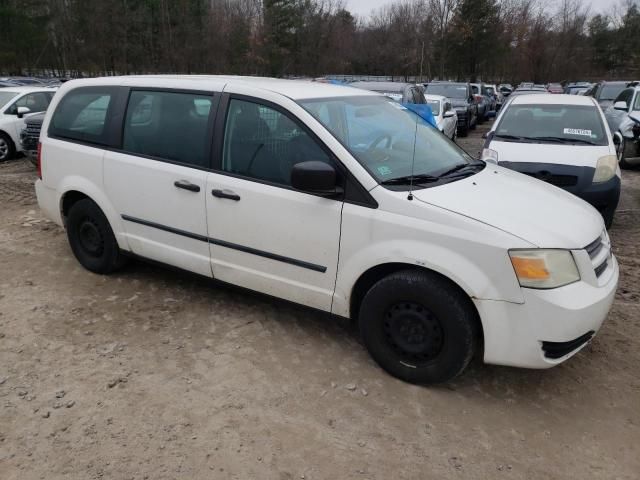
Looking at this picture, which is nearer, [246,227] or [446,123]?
[246,227]

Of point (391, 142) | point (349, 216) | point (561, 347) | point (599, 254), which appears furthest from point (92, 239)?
point (599, 254)

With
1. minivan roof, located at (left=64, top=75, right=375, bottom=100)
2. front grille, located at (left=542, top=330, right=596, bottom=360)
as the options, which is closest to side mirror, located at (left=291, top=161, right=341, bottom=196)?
minivan roof, located at (left=64, top=75, right=375, bottom=100)

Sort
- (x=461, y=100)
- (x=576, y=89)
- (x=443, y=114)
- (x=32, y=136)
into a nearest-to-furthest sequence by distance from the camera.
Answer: (x=32, y=136) < (x=443, y=114) < (x=461, y=100) < (x=576, y=89)

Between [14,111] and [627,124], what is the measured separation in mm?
12863

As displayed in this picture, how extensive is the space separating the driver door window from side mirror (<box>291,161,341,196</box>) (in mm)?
191

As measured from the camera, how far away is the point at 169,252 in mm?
4062

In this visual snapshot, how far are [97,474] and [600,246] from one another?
308 centimetres

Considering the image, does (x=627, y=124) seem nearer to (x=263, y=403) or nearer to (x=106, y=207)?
(x=106, y=207)

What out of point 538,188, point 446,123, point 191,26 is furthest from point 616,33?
point 538,188

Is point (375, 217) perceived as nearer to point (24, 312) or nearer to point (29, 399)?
point (29, 399)

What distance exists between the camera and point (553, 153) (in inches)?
246

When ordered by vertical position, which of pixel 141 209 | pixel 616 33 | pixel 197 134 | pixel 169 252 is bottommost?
pixel 169 252

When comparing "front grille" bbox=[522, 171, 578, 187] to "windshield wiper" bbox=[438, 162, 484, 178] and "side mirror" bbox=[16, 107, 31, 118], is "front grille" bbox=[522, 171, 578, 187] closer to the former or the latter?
"windshield wiper" bbox=[438, 162, 484, 178]

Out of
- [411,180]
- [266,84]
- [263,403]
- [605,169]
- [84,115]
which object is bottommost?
[263,403]
